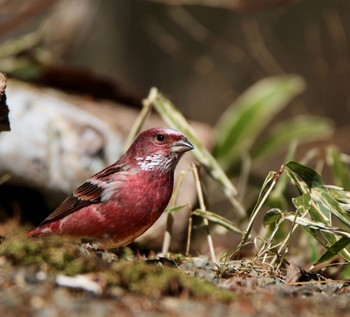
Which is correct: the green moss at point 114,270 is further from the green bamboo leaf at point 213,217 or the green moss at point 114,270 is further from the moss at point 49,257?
the green bamboo leaf at point 213,217

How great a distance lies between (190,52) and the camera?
13594 millimetres

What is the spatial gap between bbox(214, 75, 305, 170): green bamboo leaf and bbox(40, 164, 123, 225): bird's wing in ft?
10.7

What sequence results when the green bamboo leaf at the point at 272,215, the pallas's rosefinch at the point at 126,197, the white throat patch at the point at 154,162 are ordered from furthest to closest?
the white throat patch at the point at 154,162, the pallas's rosefinch at the point at 126,197, the green bamboo leaf at the point at 272,215

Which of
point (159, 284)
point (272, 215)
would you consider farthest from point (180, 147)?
point (159, 284)

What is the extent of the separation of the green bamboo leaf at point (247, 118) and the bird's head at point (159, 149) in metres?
3.05

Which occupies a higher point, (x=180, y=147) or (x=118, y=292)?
(x=180, y=147)

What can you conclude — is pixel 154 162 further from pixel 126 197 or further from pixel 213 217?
pixel 213 217

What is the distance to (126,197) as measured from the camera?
4.88 m

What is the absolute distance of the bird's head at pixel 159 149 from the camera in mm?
5145

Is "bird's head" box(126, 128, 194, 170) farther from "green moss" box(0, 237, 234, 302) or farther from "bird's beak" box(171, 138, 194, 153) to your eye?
"green moss" box(0, 237, 234, 302)

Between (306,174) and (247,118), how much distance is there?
392 centimetres

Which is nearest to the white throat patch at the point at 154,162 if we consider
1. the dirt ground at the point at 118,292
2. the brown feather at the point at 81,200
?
the brown feather at the point at 81,200

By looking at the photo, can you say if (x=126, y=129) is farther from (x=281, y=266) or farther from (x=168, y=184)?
(x=281, y=266)

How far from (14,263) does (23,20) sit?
505 cm
